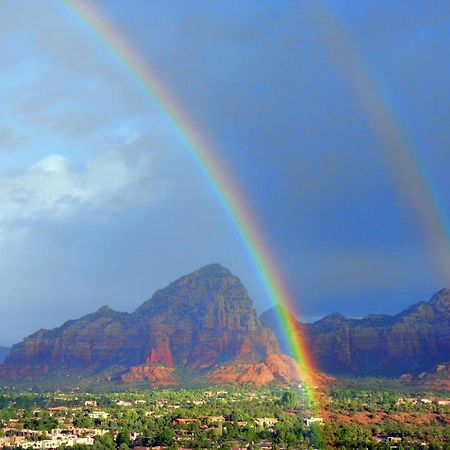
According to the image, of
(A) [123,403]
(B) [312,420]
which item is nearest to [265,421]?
(B) [312,420]

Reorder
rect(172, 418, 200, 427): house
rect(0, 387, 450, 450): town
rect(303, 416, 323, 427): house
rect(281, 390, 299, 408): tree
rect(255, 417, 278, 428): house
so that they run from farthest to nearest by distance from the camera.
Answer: rect(281, 390, 299, 408): tree < rect(255, 417, 278, 428): house < rect(303, 416, 323, 427): house < rect(172, 418, 200, 427): house < rect(0, 387, 450, 450): town

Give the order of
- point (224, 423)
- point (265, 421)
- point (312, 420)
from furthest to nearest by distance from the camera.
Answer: point (265, 421)
point (312, 420)
point (224, 423)

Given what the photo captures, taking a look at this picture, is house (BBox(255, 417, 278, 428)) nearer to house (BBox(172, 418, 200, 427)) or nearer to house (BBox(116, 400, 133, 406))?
house (BBox(172, 418, 200, 427))

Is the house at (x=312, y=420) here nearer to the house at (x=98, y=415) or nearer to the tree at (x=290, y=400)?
the tree at (x=290, y=400)

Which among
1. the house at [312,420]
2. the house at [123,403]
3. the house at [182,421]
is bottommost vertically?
the house at [312,420]

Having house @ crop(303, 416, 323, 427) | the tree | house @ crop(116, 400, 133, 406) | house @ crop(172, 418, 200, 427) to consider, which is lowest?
house @ crop(303, 416, 323, 427)

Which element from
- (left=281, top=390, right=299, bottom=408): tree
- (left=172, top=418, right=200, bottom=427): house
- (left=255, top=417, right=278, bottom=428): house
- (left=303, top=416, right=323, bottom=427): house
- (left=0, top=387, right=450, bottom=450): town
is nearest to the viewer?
(left=0, top=387, right=450, bottom=450): town

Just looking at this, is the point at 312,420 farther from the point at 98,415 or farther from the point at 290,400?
the point at 98,415

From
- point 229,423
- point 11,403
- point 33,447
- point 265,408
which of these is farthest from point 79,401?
point 33,447

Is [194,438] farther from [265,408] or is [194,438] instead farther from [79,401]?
[79,401]

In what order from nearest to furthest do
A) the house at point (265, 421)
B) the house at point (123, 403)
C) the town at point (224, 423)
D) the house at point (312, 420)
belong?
the town at point (224, 423) → the house at point (312, 420) → the house at point (265, 421) → the house at point (123, 403)

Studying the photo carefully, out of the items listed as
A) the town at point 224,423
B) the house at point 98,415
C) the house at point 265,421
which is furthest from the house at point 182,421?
the house at point 98,415

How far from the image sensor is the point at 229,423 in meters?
119

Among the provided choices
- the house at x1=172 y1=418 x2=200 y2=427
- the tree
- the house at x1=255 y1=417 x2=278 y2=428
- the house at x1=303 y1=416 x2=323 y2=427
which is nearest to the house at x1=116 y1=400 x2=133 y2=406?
the tree
